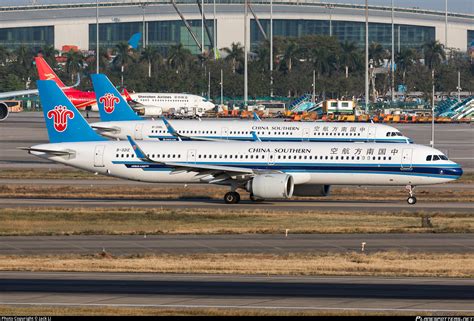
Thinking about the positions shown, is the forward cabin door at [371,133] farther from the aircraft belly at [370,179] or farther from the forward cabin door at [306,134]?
the aircraft belly at [370,179]

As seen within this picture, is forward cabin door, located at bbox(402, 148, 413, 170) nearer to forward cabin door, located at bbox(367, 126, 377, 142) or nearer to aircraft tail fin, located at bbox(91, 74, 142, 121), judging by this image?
forward cabin door, located at bbox(367, 126, 377, 142)

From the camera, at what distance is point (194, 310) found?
27.9 meters

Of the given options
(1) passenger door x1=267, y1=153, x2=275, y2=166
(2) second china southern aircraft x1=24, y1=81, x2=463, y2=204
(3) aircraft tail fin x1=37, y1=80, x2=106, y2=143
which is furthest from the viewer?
(3) aircraft tail fin x1=37, y1=80, x2=106, y2=143

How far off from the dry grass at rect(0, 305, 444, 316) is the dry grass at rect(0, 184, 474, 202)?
110ft

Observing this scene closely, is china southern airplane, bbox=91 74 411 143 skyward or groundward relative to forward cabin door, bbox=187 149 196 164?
skyward

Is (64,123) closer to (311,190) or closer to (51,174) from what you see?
(311,190)

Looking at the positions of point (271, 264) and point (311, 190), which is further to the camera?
point (311, 190)

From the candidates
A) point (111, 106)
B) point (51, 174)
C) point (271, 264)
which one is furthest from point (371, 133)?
point (271, 264)

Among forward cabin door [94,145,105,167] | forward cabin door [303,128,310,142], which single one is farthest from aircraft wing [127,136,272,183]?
forward cabin door [303,128,310,142]

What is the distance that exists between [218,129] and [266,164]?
77.4 ft

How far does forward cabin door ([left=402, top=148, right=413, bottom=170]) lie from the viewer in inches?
2272

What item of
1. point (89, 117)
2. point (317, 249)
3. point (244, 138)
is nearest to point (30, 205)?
point (317, 249)

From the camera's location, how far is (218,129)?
81.8 meters

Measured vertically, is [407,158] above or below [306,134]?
below
